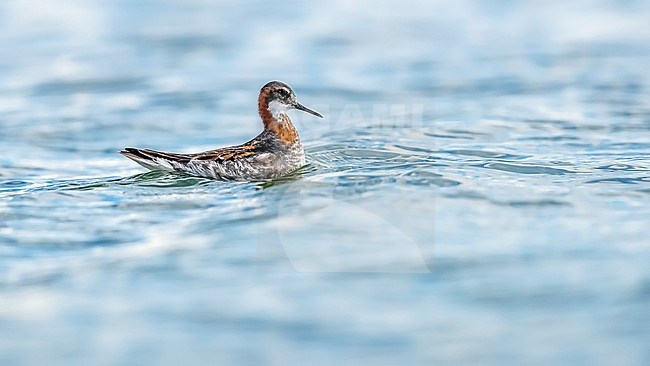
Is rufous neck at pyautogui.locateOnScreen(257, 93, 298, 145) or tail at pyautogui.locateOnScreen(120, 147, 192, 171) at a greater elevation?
rufous neck at pyautogui.locateOnScreen(257, 93, 298, 145)

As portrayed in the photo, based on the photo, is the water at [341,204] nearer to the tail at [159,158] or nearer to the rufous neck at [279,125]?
the tail at [159,158]

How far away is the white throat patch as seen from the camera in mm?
12031

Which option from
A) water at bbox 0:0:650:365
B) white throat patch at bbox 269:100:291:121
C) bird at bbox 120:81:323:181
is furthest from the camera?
white throat patch at bbox 269:100:291:121

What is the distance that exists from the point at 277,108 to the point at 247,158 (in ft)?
2.88

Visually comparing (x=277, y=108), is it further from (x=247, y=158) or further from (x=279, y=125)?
(x=247, y=158)

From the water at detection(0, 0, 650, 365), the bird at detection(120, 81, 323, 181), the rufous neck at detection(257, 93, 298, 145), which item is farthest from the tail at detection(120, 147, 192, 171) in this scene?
the rufous neck at detection(257, 93, 298, 145)

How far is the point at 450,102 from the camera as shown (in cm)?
1606

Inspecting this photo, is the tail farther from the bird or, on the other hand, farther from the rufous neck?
the rufous neck

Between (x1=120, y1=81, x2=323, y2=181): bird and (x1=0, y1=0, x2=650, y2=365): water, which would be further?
(x1=120, y1=81, x2=323, y2=181): bird

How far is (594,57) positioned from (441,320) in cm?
1204

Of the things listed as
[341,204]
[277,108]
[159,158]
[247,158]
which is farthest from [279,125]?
[341,204]

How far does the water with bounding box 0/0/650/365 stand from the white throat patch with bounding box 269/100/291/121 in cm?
75

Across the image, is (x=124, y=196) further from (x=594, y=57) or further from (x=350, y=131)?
(x=594, y=57)

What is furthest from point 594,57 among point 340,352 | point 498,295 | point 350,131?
point 340,352
